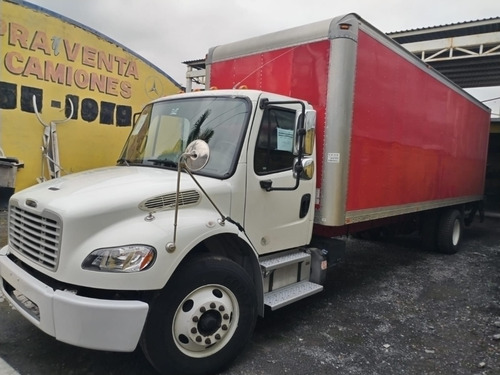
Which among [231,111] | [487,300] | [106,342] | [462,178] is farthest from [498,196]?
[106,342]

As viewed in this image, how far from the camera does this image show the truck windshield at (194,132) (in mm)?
3580

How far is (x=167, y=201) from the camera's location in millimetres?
3113

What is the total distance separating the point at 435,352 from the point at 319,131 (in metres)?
2.46

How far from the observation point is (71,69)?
945cm

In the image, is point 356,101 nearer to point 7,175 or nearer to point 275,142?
point 275,142

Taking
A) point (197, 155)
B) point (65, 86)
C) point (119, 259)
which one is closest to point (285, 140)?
point (197, 155)

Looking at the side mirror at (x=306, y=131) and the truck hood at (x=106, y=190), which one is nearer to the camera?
the truck hood at (x=106, y=190)

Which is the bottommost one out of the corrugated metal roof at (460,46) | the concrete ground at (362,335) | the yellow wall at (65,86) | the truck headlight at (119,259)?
the concrete ground at (362,335)

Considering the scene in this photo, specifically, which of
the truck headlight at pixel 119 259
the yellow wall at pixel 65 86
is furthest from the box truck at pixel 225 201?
the yellow wall at pixel 65 86

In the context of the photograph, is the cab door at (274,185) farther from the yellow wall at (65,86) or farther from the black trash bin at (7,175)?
the yellow wall at (65,86)

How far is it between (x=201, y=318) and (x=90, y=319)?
32.4 inches

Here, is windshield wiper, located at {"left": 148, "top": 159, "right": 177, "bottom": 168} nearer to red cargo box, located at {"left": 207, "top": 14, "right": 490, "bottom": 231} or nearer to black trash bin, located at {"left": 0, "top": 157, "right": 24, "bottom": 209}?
red cargo box, located at {"left": 207, "top": 14, "right": 490, "bottom": 231}

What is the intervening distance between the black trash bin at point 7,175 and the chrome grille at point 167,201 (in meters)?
6.36

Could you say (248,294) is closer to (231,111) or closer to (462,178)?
(231,111)
